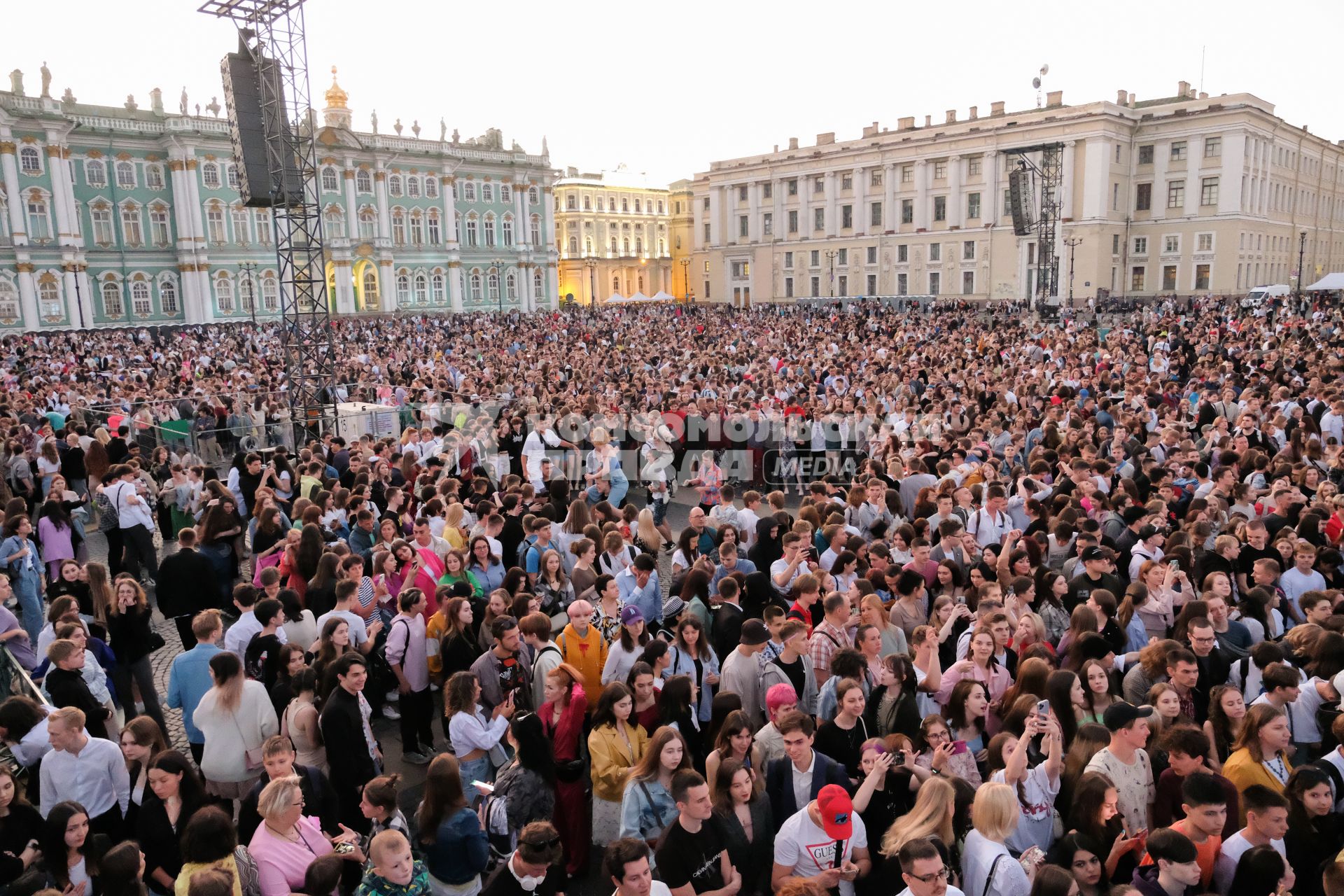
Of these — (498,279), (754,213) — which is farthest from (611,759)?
(754,213)

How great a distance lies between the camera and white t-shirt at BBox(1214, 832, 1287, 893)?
3.52 m

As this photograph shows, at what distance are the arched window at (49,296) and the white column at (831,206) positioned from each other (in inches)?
2113

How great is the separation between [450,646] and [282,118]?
43.3 feet

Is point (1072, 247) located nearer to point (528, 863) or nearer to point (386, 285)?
point (386, 285)

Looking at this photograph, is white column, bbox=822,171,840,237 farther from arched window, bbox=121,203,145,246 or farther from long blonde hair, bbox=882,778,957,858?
long blonde hair, bbox=882,778,957,858

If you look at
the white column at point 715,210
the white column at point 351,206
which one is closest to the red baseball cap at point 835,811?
the white column at point 351,206

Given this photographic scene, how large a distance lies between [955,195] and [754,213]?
18726 millimetres

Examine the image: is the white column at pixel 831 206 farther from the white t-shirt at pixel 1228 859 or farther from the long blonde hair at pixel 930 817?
the long blonde hair at pixel 930 817

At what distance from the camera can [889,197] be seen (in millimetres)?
68125

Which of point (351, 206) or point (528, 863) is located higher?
point (351, 206)

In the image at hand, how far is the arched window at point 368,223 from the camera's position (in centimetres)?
5925

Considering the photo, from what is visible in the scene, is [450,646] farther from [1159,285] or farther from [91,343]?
[1159,285]

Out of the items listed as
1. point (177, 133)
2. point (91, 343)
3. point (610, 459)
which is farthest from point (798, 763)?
point (177, 133)

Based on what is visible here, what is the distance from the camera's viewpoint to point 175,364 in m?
26.3
